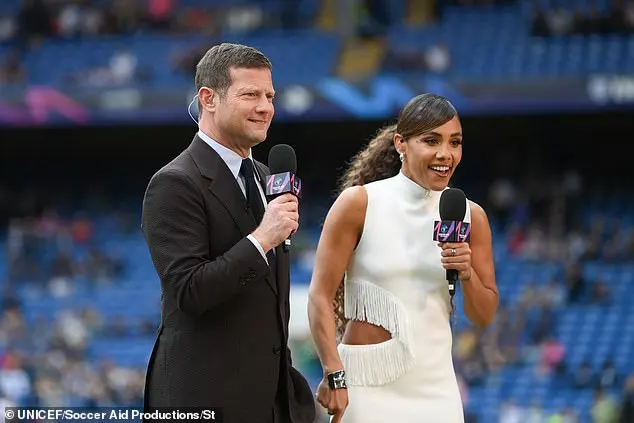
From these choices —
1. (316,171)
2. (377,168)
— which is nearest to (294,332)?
(316,171)

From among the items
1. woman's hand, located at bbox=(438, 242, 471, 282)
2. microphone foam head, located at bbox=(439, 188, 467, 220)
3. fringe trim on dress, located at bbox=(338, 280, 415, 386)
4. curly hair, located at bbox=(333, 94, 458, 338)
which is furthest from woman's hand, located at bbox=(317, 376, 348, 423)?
microphone foam head, located at bbox=(439, 188, 467, 220)

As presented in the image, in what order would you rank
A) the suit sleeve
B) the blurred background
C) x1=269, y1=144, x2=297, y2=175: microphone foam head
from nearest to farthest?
1. the suit sleeve
2. x1=269, y1=144, x2=297, y2=175: microphone foam head
3. the blurred background

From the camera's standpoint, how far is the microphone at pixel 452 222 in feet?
13.7

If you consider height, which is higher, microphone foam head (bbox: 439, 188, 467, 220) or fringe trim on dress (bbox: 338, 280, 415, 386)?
microphone foam head (bbox: 439, 188, 467, 220)

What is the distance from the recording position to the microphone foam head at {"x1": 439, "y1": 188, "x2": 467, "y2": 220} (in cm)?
420

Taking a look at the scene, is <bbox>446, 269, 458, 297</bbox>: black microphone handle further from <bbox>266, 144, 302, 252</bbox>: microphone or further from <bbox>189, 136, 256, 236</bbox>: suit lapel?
<bbox>189, 136, 256, 236</bbox>: suit lapel

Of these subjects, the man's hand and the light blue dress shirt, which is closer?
the man's hand

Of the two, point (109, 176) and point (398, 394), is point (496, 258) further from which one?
point (398, 394)

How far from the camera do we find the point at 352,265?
4.52 m

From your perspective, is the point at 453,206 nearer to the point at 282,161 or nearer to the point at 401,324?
the point at 401,324

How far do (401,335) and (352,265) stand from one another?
31cm

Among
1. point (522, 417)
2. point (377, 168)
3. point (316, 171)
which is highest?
point (316, 171)

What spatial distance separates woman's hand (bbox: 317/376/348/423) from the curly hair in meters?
0.32

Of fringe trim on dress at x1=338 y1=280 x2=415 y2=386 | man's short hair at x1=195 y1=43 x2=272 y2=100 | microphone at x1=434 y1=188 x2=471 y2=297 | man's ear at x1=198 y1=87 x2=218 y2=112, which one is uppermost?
man's short hair at x1=195 y1=43 x2=272 y2=100
